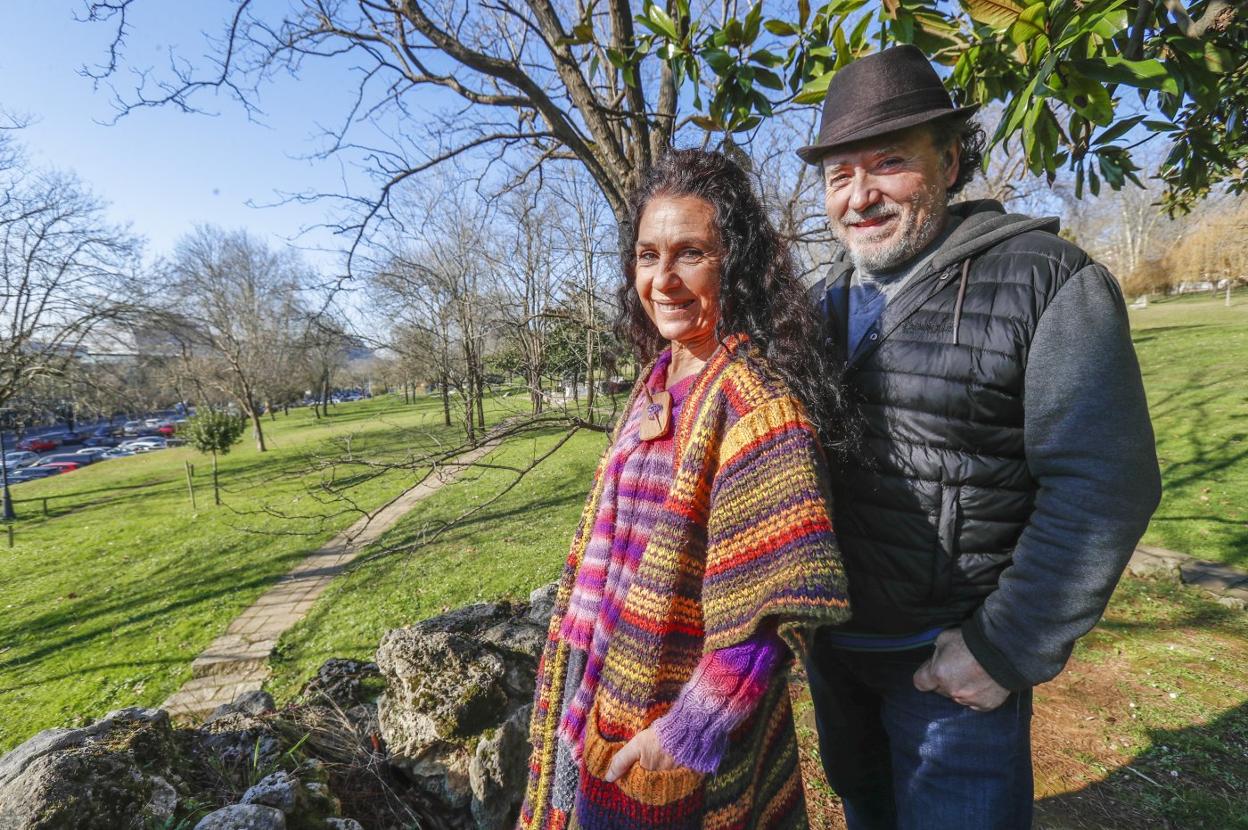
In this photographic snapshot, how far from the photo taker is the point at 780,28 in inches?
86.0

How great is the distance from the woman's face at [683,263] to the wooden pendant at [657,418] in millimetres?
183

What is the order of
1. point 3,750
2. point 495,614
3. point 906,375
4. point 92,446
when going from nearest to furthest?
point 906,375
point 495,614
point 3,750
point 92,446

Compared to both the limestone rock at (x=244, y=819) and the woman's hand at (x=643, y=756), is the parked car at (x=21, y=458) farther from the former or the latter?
the woman's hand at (x=643, y=756)

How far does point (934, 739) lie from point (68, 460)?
43.0m

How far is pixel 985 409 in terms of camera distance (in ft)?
3.89

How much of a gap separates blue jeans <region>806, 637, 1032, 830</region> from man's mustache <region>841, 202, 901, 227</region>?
1135 millimetres

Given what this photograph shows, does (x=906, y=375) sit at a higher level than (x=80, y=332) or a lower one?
lower

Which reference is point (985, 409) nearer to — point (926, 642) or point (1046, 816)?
point (926, 642)

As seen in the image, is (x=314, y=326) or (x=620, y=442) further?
(x=314, y=326)

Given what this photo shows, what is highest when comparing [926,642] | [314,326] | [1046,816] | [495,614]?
[314,326]

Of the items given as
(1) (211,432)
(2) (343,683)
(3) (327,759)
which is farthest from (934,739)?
(1) (211,432)

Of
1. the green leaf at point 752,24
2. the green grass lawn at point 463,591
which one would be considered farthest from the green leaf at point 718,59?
the green grass lawn at point 463,591

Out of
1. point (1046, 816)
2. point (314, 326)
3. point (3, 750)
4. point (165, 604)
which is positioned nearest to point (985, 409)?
point (1046, 816)

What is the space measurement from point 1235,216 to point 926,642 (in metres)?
28.4
